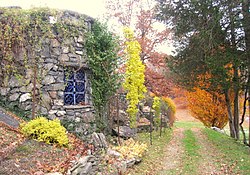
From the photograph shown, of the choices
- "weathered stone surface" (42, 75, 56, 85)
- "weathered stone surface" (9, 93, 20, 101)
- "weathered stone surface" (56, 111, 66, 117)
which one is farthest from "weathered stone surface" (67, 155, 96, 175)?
"weathered stone surface" (9, 93, 20, 101)

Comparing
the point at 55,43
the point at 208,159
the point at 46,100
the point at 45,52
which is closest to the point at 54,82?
the point at 46,100

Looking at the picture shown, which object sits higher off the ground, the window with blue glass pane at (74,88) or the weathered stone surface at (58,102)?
the window with blue glass pane at (74,88)

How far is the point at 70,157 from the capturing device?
5652 mm

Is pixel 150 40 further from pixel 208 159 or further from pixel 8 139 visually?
pixel 8 139

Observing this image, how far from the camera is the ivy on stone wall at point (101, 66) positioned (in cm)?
906

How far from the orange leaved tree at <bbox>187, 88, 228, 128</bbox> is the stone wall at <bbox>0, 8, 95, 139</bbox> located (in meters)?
8.07

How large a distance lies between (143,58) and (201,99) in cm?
452

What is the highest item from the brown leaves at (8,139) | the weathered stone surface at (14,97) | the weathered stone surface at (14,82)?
the weathered stone surface at (14,82)

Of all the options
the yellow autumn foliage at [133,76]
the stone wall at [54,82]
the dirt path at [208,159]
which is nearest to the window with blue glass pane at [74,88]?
the stone wall at [54,82]

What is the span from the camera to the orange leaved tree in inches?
592

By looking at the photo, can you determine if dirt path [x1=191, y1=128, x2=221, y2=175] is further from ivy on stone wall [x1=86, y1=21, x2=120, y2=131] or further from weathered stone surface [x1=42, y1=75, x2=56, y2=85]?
weathered stone surface [x1=42, y1=75, x2=56, y2=85]

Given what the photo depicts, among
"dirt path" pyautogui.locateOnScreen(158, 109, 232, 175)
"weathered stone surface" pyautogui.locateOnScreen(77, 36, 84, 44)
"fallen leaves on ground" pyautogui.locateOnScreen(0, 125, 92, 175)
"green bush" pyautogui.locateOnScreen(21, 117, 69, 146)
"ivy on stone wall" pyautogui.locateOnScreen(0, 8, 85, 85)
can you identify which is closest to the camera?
"fallen leaves on ground" pyautogui.locateOnScreen(0, 125, 92, 175)

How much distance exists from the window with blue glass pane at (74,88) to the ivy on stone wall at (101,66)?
0.38 metres

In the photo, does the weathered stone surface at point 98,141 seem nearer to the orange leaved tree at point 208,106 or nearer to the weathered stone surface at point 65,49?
the weathered stone surface at point 65,49
